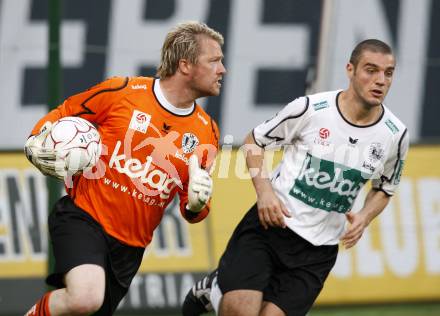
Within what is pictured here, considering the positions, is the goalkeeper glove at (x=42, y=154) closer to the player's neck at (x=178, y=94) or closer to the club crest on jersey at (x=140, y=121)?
the club crest on jersey at (x=140, y=121)

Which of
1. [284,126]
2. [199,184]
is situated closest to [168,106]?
[199,184]

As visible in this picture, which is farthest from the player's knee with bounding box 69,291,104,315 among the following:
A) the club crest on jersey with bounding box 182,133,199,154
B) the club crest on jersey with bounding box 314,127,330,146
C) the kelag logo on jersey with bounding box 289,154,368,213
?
the club crest on jersey with bounding box 314,127,330,146

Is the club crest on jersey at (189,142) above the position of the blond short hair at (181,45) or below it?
below

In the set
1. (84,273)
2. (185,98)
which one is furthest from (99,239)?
(185,98)

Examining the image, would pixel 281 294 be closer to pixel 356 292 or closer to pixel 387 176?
pixel 387 176

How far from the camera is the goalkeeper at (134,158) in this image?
6.33 m

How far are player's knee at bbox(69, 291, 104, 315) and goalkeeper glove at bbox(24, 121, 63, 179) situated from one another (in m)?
0.74

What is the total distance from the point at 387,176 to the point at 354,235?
585 mm

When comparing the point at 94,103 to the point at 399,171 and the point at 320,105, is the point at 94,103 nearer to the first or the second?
the point at 320,105

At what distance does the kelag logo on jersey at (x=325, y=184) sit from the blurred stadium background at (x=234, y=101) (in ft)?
7.33

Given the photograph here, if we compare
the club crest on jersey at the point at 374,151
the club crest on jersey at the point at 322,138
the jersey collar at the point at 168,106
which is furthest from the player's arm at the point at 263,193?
the club crest on jersey at the point at 374,151

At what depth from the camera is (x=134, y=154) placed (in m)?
6.42

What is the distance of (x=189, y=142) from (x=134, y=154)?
36 cm

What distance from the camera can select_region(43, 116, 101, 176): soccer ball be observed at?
6199mm
